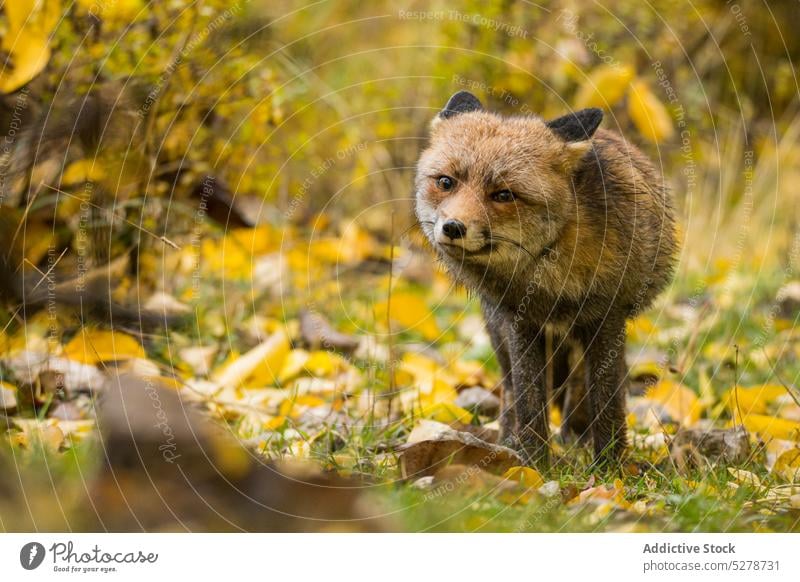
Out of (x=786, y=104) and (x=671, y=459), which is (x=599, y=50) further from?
(x=671, y=459)

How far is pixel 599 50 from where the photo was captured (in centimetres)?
1055

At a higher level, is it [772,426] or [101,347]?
[772,426]

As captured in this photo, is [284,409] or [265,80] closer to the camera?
[284,409]

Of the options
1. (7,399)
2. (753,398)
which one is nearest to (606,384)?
(753,398)

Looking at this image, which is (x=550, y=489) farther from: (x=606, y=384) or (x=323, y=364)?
(x=323, y=364)

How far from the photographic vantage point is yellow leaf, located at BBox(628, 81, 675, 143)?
9414mm

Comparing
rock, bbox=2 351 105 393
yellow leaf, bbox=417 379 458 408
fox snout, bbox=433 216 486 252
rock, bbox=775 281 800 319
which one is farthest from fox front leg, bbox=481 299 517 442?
rock, bbox=775 281 800 319

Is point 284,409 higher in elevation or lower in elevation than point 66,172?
lower

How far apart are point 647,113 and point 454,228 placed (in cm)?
539

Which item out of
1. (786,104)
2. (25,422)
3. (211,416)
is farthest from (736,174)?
(25,422)

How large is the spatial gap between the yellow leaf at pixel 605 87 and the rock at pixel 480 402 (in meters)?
4.22

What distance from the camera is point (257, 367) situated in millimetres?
6457
